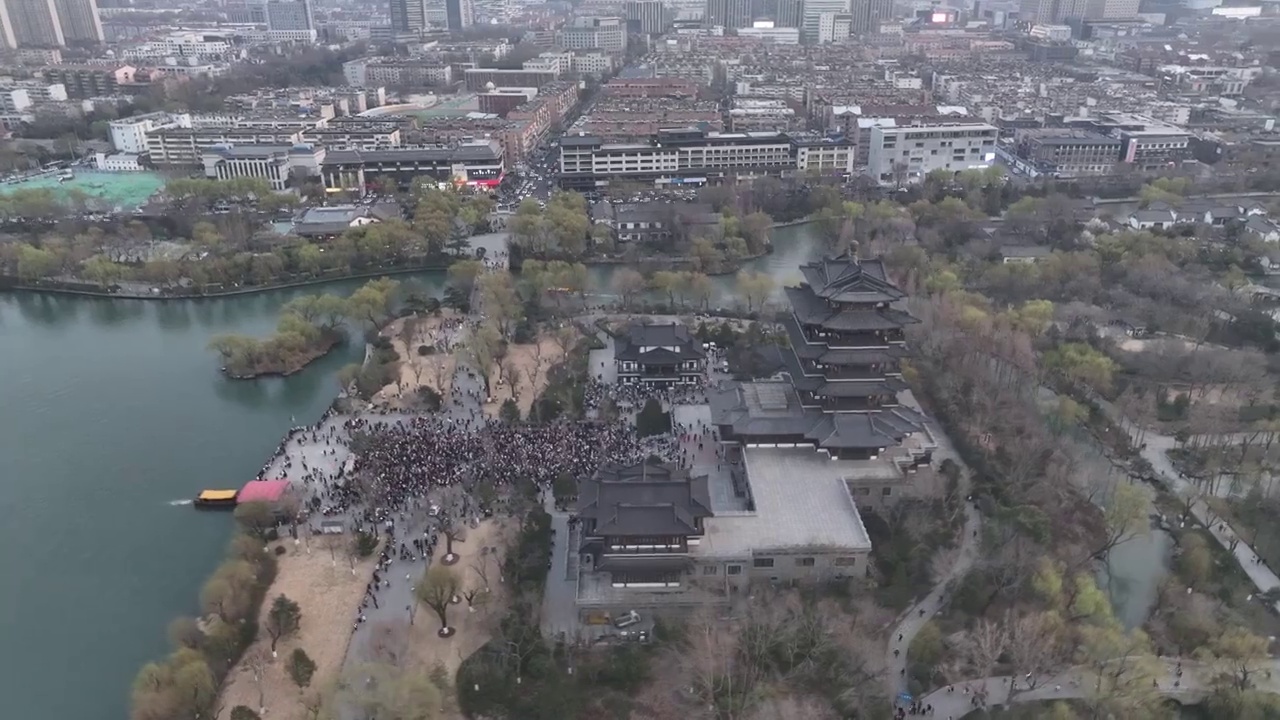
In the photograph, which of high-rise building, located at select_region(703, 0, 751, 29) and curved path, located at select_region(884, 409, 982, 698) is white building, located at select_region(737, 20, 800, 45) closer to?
high-rise building, located at select_region(703, 0, 751, 29)

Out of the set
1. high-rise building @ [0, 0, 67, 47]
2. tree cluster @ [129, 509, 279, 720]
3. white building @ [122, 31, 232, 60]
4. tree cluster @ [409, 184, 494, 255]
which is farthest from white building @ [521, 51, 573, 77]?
tree cluster @ [129, 509, 279, 720]

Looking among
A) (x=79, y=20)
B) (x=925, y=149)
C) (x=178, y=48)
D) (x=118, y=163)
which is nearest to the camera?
(x=925, y=149)

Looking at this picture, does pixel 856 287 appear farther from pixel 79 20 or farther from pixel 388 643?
pixel 79 20

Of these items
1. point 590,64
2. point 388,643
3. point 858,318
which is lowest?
point 388,643

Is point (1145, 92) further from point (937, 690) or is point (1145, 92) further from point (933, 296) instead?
point (937, 690)

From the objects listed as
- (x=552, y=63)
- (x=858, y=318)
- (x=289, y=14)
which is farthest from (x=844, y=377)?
(x=289, y=14)

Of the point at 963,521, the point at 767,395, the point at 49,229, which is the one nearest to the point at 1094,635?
the point at 963,521

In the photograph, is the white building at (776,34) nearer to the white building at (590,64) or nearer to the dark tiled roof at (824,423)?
the white building at (590,64)
